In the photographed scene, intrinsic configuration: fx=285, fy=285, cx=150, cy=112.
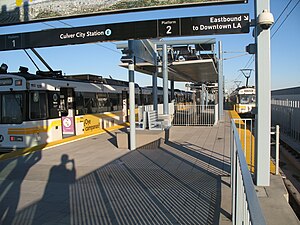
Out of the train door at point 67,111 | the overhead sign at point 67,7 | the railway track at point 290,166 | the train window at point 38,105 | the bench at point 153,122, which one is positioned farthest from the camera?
the train door at point 67,111

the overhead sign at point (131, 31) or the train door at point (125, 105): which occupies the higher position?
the overhead sign at point (131, 31)

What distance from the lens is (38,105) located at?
35.0ft

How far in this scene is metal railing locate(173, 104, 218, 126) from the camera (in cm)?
1716

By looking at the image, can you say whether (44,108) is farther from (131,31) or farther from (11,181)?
(131,31)

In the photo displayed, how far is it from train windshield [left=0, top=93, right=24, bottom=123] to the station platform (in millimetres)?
2101

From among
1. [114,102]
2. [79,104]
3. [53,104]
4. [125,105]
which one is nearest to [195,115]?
[125,105]

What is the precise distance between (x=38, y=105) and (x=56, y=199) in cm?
652

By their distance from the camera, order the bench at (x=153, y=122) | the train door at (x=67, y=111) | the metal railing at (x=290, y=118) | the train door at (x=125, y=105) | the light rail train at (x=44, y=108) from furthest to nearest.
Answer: the train door at (x=125, y=105), the metal railing at (x=290, y=118), the train door at (x=67, y=111), the bench at (x=153, y=122), the light rail train at (x=44, y=108)

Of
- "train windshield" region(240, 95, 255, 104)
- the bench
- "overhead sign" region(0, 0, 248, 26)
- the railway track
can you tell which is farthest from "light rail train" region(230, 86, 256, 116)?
"overhead sign" region(0, 0, 248, 26)

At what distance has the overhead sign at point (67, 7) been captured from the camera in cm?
628

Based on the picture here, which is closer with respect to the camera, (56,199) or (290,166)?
(56,199)

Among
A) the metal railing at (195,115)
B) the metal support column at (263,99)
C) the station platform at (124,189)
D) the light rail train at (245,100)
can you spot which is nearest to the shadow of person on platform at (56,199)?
the station platform at (124,189)

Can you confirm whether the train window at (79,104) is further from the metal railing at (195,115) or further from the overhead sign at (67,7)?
the metal railing at (195,115)

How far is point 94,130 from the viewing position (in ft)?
49.0
